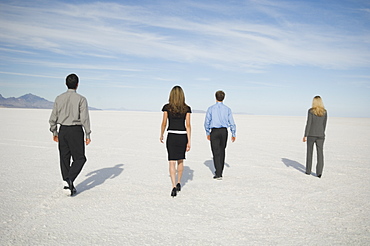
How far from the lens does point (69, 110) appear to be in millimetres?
5359

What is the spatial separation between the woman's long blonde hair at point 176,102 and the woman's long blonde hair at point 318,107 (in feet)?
12.1

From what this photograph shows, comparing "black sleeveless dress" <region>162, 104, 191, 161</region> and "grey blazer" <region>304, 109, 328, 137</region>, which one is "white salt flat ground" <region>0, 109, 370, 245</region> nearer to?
"black sleeveless dress" <region>162, 104, 191, 161</region>

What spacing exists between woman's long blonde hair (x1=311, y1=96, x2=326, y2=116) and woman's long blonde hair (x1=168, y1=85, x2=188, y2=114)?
3.70 m

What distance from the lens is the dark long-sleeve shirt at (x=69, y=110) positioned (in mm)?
5348

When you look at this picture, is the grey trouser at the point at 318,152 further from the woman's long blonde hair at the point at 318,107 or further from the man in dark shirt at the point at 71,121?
the man in dark shirt at the point at 71,121

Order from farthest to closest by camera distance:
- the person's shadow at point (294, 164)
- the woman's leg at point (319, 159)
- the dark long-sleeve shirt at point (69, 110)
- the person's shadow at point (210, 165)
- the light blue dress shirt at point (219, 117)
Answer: the person's shadow at point (294, 164) < the person's shadow at point (210, 165) < the woman's leg at point (319, 159) < the light blue dress shirt at point (219, 117) < the dark long-sleeve shirt at point (69, 110)

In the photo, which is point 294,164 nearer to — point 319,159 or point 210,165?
point 319,159

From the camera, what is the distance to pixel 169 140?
5836mm

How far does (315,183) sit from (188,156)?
4801 millimetres

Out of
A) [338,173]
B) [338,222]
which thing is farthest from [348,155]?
[338,222]

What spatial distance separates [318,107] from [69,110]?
5.65m

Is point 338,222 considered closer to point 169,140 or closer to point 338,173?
point 169,140

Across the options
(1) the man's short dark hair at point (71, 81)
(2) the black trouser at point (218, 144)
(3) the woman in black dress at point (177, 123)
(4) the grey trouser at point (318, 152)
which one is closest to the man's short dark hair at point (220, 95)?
(2) the black trouser at point (218, 144)

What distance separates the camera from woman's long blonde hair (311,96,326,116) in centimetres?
770
